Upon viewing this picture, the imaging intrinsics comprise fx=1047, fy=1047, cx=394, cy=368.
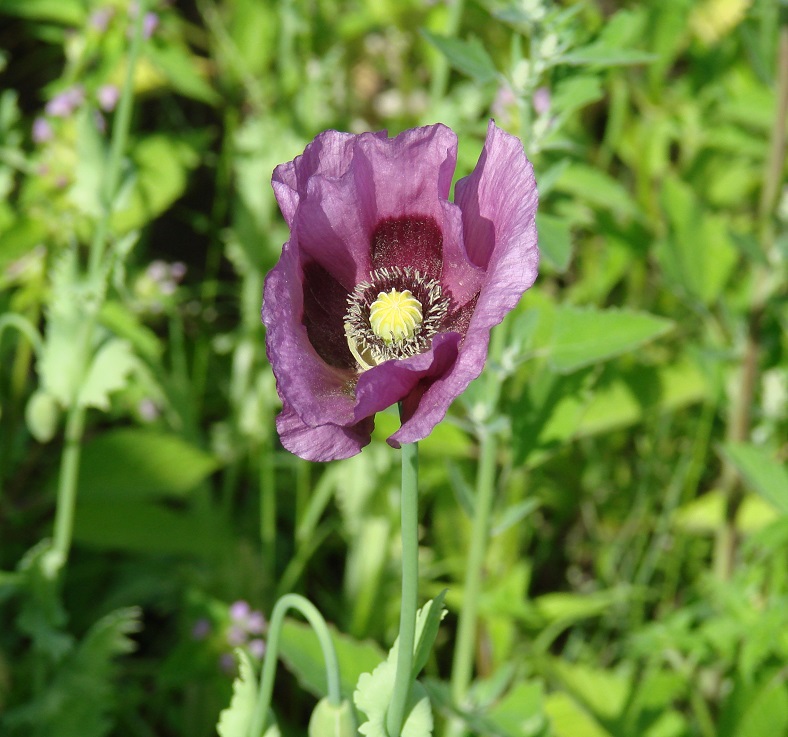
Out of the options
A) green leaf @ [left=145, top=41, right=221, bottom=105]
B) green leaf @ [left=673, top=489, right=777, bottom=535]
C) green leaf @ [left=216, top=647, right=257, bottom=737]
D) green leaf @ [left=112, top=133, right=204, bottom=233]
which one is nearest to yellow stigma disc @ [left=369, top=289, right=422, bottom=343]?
green leaf @ [left=216, top=647, right=257, bottom=737]

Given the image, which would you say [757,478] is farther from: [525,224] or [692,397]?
[525,224]

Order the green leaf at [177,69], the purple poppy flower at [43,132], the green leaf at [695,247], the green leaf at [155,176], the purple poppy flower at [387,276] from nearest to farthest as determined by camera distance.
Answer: the purple poppy flower at [387,276] < the green leaf at [695,247] < the purple poppy flower at [43,132] < the green leaf at [155,176] < the green leaf at [177,69]

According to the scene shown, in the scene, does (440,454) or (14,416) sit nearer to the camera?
(440,454)

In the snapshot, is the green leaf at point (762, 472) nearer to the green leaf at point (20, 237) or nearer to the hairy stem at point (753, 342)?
the hairy stem at point (753, 342)

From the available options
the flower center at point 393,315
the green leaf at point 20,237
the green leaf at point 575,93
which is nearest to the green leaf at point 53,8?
the green leaf at point 20,237

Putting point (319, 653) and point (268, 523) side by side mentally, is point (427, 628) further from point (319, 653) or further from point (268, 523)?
point (268, 523)

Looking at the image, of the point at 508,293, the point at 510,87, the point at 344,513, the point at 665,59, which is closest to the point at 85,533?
the point at 344,513

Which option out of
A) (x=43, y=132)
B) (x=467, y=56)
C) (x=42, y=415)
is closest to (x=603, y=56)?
(x=467, y=56)
